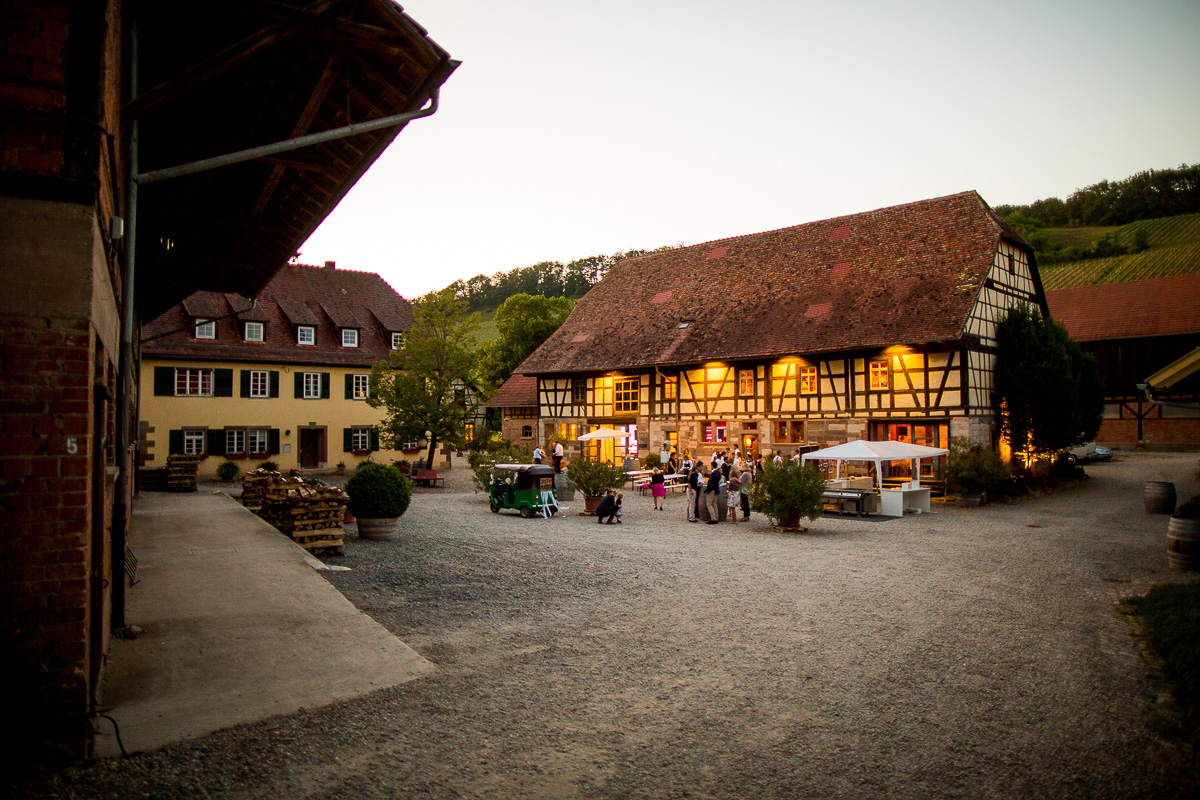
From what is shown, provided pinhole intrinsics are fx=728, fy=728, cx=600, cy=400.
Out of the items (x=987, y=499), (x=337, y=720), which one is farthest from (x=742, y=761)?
(x=987, y=499)

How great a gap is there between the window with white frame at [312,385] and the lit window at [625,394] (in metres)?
13.2

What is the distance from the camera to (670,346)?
29688 mm

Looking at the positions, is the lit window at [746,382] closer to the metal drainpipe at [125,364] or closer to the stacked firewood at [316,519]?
→ the stacked firewood at [316,519]

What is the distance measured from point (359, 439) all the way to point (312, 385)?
3198 mm

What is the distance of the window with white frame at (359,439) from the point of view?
33.2 metres

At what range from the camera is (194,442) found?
29344mm

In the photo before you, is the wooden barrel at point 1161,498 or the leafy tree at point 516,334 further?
the leafy tree at point 516,334

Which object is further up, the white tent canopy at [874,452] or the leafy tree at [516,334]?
the leafy tree at [516,334]

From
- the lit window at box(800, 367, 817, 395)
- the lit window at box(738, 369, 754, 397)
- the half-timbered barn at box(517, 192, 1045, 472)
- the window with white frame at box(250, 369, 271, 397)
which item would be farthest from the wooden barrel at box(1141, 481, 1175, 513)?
the window with white frame at box(250, 369, 271, 397)

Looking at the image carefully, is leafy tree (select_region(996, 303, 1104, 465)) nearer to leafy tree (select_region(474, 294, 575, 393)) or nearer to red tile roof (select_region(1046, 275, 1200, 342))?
red tile roof (select_region(1046, 275, 1200, 342))

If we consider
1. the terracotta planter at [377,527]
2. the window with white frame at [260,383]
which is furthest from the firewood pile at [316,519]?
the window with white frame at [260,383]

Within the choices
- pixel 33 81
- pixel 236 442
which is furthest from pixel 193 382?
pixel 33 81

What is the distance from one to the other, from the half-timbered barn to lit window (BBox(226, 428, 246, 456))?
40.9 ft

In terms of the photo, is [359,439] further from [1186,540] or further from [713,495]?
[1186,540]
